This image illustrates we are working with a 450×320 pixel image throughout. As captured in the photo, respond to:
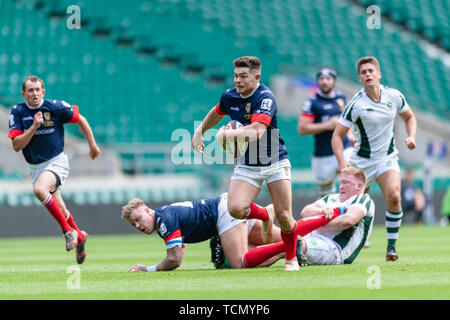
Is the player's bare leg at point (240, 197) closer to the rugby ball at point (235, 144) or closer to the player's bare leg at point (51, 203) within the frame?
the rugby ball at point (235, 144)

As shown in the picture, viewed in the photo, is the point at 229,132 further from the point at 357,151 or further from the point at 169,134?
the point at 169,134

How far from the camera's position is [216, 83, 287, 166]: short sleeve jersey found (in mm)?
7172

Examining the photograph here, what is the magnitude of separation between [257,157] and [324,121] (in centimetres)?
469

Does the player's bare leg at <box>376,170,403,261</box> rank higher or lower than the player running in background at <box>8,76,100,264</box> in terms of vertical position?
lower

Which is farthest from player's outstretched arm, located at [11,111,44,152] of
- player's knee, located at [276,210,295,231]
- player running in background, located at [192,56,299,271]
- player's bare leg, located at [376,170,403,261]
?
player's bare leg, located at [376,170,403,261]

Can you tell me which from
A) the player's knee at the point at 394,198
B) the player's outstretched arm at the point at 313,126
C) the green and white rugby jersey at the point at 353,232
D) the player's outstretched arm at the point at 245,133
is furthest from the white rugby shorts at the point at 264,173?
the player's outstretched arm at the point at 313,126

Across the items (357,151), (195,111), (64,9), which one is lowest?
(357,151)

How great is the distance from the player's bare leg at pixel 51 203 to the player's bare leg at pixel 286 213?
2.67m

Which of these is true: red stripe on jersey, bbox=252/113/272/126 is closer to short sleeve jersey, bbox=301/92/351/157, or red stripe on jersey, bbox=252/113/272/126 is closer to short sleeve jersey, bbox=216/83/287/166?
short sleeve jersey, bbox=216/83/287/166

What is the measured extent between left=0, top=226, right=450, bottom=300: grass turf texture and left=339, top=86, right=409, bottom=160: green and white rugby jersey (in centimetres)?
121
